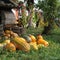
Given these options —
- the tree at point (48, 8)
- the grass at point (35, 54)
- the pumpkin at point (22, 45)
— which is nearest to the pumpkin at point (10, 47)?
the grass at point (35, 54)

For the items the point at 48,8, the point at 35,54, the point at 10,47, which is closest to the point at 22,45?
the point at 10,47

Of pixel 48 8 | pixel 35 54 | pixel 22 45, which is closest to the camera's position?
pixel 35 54

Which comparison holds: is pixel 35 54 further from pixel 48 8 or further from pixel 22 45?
pixel 48 8

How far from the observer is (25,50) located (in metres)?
8.19

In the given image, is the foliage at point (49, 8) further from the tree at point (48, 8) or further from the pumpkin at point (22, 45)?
the pumpkin at point (22, 45)

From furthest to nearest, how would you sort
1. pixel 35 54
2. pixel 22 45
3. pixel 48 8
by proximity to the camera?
pixel 48 8 → pixel 22 45 → pixel 35 54

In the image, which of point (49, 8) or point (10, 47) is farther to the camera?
point (49, 8)

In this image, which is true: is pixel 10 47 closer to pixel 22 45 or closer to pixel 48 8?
pixel 22 45

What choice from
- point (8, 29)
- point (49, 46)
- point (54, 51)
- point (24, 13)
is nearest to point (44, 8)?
point (24, 13)

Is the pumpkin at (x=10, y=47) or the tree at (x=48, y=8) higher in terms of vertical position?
the pumpkin at (x=10, y=47)

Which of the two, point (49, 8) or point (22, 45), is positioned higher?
point (22, 45)

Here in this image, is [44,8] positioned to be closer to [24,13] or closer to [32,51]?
[24,13]

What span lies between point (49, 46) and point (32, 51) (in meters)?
1.27

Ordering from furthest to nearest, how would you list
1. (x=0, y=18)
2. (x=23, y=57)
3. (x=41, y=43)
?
(x=0, y=18) → (x=41, y=43) → (x=23, y=57)
